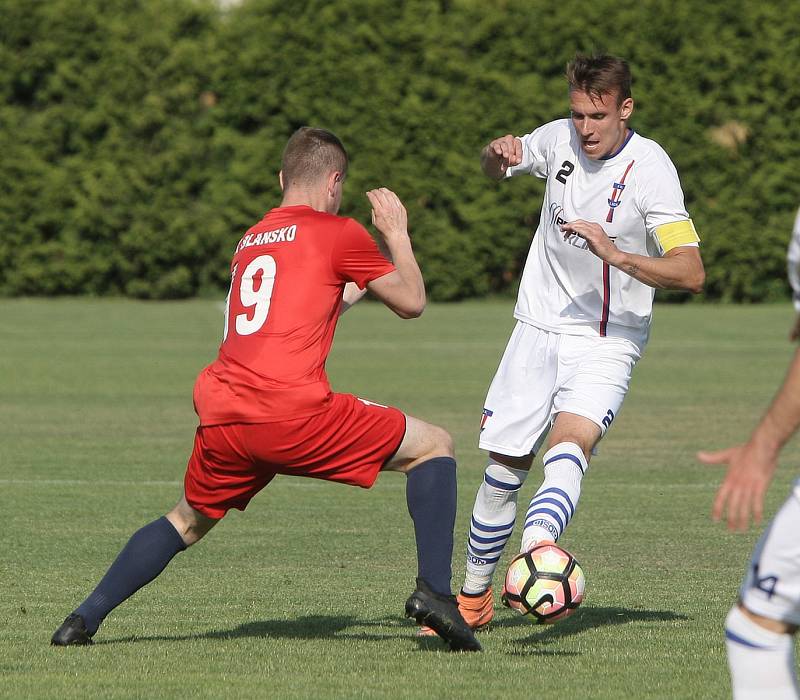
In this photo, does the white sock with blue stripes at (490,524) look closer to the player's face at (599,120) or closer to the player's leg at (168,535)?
the player's leg at (168,535)

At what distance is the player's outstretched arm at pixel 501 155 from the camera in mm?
6504

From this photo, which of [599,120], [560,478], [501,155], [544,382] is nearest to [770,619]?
[560,478]

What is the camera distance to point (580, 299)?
20.9 ft

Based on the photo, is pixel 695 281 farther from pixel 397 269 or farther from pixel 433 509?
pixel 433 509

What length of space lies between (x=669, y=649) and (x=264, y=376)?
179 cm

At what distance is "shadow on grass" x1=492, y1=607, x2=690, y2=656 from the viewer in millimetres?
5957

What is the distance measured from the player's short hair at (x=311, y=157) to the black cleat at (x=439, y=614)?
5.01 ft

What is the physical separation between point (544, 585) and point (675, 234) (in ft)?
5.48

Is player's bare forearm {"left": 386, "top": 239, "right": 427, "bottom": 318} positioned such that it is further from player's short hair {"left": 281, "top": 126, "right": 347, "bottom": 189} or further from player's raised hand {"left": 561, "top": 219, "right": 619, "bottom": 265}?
player's raised hand {"left": 561, "top": 219, "right": 619, "bottom": 265}

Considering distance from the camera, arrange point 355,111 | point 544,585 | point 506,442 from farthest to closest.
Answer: point 355,111
point 506,442
point 544,585

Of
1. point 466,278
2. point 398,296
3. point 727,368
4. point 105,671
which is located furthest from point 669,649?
point 466,278

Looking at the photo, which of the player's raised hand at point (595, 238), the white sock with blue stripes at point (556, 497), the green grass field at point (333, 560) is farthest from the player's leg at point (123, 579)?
the player's raised hand at point (595, 238)

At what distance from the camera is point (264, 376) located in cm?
534

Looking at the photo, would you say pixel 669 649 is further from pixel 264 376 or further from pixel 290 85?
pixel 290 85
